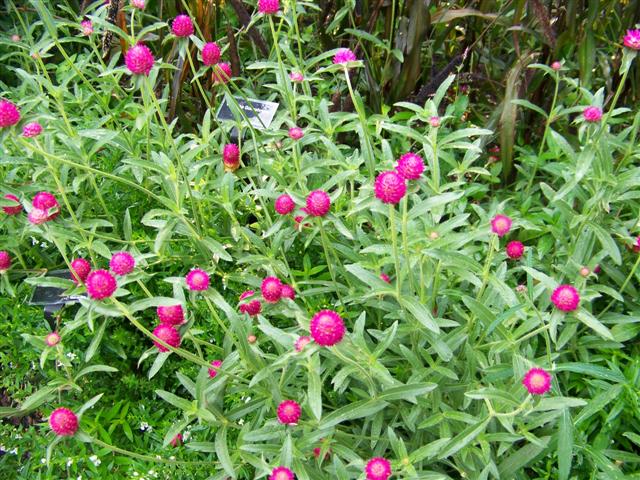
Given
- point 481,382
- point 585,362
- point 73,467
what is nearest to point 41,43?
point 73,467

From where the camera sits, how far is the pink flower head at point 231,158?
2.05 m

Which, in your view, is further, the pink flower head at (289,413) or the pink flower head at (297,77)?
the pink flower head at (297,77)

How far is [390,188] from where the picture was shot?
1.31m

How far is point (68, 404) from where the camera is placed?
80.3 inches

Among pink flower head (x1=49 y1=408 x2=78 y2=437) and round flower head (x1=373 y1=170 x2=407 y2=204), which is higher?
round flower head (x1=373 y1=170 x2=407 y2=204)

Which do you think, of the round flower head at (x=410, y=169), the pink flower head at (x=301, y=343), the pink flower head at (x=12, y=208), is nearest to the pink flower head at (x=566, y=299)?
the round flower head at (x=410, y=169)

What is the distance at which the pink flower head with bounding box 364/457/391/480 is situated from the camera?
1284 millimetres

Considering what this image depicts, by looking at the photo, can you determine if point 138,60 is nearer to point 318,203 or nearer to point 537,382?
point 318,203

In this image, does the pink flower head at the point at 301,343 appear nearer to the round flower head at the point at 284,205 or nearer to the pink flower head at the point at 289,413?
the pink flower head at the point at 289,413

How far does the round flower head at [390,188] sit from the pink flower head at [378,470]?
0.49 metres

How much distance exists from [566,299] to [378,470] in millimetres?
502

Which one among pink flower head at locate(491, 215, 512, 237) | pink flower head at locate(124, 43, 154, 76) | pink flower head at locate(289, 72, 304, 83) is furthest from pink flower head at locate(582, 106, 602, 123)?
pink flower head at locate(124, 43, 154, 76)

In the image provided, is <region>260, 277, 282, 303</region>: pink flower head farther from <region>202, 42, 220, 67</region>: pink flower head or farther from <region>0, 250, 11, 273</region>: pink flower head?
<region>0, 250, 11, 273</region>: pink flower head

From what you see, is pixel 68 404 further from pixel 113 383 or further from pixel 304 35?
pixel 304 35
